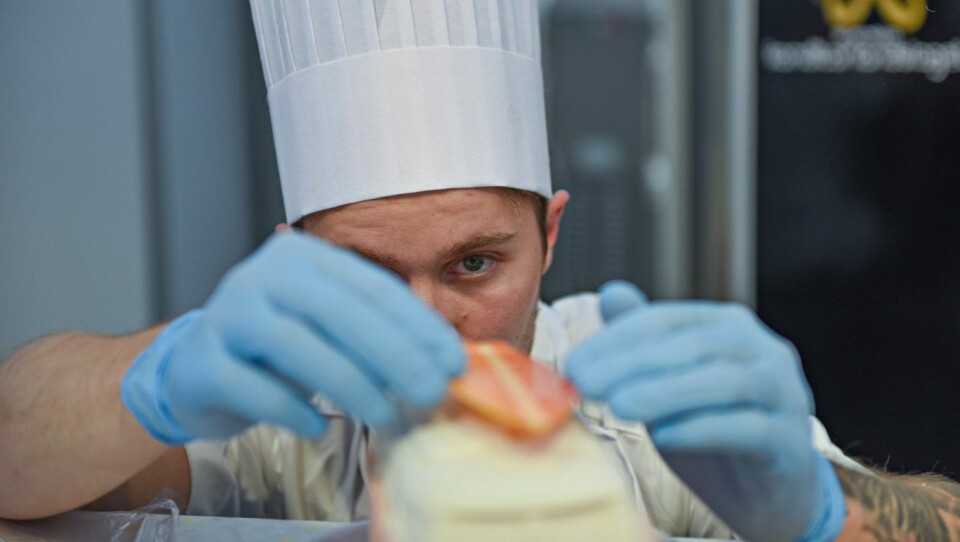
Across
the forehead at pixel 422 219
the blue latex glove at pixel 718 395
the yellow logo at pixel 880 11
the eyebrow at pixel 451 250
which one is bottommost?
the blue latex glove at pixel 718 395

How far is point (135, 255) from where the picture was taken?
8.14 ft

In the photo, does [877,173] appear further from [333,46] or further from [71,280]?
[71,280]

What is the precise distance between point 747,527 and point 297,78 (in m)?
0.85

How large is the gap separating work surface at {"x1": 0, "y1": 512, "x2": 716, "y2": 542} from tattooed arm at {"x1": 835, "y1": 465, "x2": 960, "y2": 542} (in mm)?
588

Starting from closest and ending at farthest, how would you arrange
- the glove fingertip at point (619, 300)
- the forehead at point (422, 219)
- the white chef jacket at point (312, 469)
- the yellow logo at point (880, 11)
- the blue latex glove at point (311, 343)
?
the blue latex glove at point (311, 343) → the glove fingertip at point (619, 300) → the forehead at point (422, 219) → the white chef jacket at point (312, 469) → the yellow logo at point (880, 11)

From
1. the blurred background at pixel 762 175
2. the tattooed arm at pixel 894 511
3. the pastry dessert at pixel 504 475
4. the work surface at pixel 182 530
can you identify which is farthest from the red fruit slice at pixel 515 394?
the blurred background at pixel 762 175

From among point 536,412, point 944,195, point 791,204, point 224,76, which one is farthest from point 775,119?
point 536,412

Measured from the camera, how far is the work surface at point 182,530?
3.51ft

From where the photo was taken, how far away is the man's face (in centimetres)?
118

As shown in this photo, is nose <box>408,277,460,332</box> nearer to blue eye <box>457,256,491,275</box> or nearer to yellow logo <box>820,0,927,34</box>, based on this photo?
blue eye <box>457,256,491,275</box>

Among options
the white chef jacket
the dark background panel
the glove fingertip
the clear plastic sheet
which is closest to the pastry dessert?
the glove fingertip

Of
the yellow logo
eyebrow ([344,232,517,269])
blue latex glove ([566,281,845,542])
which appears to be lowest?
blue latex glove ([566,281,845,542])

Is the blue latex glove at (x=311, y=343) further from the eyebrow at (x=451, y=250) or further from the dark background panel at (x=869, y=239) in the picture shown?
the dark background panel at (x=869, y=239)

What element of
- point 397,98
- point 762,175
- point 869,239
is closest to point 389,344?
point 397,98
